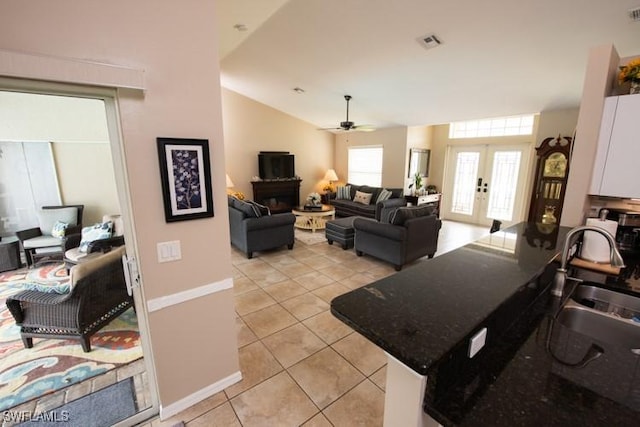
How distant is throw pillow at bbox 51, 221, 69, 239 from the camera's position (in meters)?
3.69

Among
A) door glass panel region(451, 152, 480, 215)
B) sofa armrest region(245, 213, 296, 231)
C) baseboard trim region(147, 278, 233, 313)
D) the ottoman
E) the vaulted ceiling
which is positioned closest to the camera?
baseboard trim region(147, 278, 233, 313)

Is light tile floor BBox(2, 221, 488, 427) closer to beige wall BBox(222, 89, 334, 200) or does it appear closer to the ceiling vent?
the ceiling vent

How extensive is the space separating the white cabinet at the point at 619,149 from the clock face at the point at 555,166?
11.1ft

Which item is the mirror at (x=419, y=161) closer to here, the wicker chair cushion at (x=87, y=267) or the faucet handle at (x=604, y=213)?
the faucet handle at (x=604, y=213)

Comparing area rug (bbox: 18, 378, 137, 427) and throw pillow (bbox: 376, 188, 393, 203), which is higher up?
throw pillow (bbox: 376, 188, 393, 203)

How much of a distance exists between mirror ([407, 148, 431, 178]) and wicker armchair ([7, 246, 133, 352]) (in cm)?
665

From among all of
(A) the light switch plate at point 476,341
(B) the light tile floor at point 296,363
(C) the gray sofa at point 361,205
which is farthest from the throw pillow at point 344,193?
(A) the light switch plate at point 476,341

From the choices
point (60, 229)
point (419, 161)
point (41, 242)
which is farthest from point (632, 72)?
point (41, 242)

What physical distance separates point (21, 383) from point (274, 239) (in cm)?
310

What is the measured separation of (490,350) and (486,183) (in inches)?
271

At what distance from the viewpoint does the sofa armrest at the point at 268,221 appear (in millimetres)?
4328

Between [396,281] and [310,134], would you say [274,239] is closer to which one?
[396,281]

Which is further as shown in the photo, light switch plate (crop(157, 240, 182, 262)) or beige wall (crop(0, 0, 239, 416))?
light switch plate (crop(157, 240, 182, 262))

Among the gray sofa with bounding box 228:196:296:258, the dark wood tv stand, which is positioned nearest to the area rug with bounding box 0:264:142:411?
the gray sofa with bounding box 228:196:296:258
